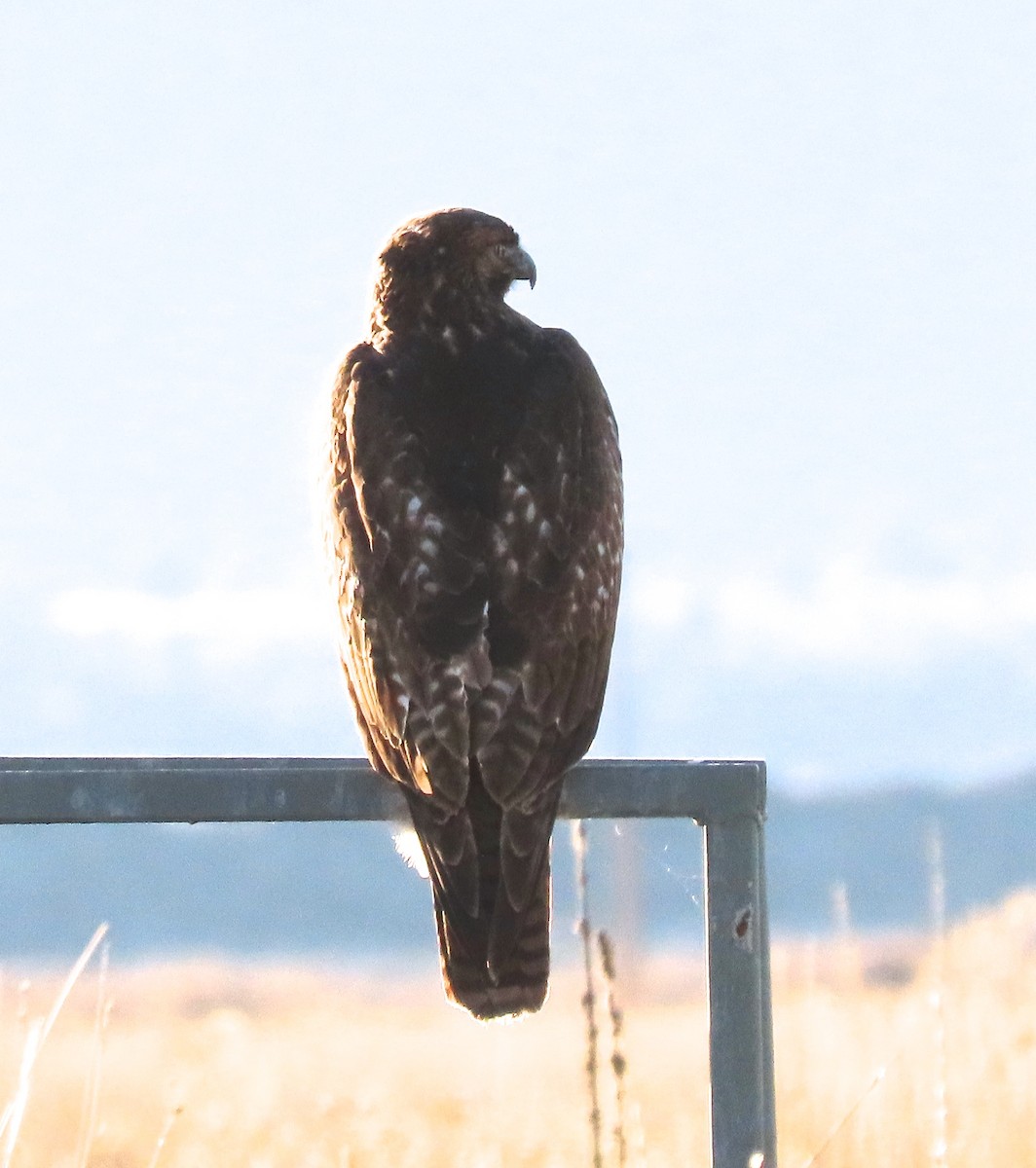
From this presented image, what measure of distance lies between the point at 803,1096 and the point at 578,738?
136 inches

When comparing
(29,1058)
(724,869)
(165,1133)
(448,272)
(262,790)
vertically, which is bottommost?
(165,1133)

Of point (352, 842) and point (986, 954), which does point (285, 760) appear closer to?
point (986, 954)

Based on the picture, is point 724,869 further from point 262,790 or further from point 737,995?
point 262,790

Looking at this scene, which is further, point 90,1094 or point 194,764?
point 90,1094

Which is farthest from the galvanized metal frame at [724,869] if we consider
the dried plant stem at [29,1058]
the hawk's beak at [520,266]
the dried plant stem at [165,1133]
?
the hawk's beak at [520,266]

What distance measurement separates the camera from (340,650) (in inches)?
175

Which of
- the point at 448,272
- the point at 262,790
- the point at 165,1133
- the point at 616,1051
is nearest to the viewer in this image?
the point at 262,790

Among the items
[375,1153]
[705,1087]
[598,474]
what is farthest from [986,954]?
[705,1087]

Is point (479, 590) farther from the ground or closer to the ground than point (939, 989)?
farther from the ground

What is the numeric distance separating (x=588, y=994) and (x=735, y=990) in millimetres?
414

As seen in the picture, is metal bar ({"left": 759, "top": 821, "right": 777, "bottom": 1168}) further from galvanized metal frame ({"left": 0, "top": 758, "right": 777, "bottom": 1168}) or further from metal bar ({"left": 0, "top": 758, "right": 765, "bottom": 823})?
metal bar ({"left": 0, "top": 758, "right": 765, "bottom": 823})

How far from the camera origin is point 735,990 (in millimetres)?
3416

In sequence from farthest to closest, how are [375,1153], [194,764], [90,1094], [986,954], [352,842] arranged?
[352,842], [986,954], [375,1153], [90,1094], [194,764]

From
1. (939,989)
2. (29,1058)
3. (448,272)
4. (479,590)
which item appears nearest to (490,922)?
(479,590)
